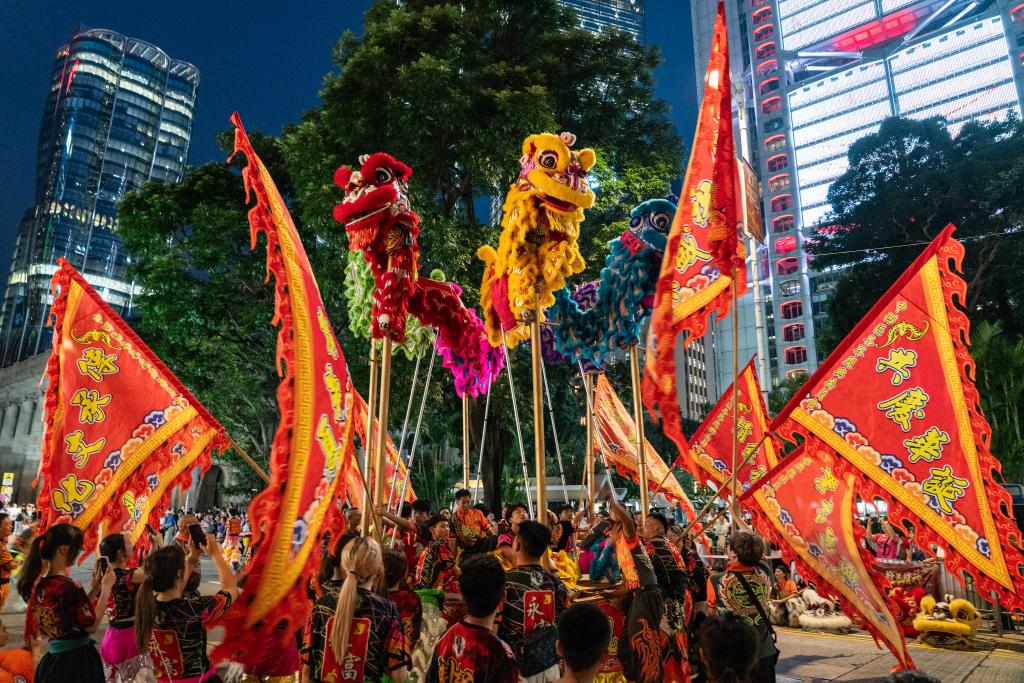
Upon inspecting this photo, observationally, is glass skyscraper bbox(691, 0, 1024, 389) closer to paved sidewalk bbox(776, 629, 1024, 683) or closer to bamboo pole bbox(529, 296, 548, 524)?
paved sidewalk bbox(776, 629, 1024, 683)

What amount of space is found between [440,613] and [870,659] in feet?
15.6

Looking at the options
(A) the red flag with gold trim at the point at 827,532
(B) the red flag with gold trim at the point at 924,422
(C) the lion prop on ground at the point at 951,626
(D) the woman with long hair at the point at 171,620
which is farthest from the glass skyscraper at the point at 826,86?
(D) the woman with long hair at the point at 171,620

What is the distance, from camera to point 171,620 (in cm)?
318

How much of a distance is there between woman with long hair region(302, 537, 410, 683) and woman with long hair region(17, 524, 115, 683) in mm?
1374

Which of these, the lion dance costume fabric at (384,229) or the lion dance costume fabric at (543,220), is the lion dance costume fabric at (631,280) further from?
the lion dance costume fabric at (384,229)

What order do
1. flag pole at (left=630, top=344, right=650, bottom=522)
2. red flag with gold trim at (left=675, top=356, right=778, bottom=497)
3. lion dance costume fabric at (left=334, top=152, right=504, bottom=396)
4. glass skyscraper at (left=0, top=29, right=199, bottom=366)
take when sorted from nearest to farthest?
lion dance costume fabric at (left=334, top=152, right=504, bottom=396) < flag pole at (left=630, top=344, right=650, bottom=522) < red flag with gold trim at (left=675, top=356, right=778, bottom=497) < glass skyscraper at (left=0, top=29, right=199, bottom=366)

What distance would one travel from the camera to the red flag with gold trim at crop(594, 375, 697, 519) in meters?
8.46

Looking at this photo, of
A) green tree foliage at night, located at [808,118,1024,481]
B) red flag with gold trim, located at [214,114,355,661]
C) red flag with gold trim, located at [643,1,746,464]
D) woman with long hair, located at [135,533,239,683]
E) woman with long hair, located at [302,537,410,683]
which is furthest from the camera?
green tree foliage at night, located at [808,118,1024,481]

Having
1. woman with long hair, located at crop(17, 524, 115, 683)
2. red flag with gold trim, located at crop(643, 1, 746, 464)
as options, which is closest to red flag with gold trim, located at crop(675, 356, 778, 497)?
red flag with gold trim, located at crop(643, 1, 746, 464)

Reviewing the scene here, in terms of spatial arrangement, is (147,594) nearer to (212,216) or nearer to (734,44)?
(212,216)

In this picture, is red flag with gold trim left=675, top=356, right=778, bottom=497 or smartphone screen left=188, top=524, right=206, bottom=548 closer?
smartphone screen left=188, top=524, right=206, bottom=548

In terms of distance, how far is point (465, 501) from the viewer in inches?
247

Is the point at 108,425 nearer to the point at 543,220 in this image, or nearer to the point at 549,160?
the point at 543,220

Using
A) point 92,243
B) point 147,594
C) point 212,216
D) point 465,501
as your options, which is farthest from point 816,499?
point 92,243
